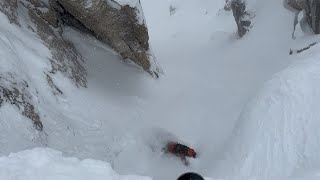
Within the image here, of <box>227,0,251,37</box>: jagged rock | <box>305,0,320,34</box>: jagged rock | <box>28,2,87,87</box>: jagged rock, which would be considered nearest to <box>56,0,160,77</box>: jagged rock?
<box>28,2,87,87</box>: jagged rock

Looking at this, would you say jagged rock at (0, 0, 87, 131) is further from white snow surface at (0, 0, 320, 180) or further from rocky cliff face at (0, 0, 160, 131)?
white snow surface at (0, 0, 320, 180)

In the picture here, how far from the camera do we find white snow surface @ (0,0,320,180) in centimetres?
1197

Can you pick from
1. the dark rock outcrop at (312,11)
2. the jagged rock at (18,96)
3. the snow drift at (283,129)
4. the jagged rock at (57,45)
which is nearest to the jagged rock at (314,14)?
the dark rock outcrop at (312,11)

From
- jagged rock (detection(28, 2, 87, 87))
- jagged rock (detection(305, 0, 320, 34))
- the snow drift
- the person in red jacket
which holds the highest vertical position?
jagged rock (detection(305, 0, 320, 34))

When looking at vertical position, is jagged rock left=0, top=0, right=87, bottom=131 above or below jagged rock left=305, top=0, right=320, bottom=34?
below

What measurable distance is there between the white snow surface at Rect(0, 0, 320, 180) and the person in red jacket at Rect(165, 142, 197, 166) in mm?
288

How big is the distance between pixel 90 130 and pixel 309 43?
13177 millimetres

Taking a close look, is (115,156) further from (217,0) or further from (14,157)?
(217,0)

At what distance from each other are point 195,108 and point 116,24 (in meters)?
5.89

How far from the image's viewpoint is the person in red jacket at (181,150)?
663 inches

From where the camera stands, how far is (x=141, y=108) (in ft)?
61.7

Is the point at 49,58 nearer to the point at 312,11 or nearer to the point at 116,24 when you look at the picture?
the point at 116,24

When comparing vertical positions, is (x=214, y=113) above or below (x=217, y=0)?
below

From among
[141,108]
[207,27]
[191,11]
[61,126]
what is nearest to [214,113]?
[141,108]
